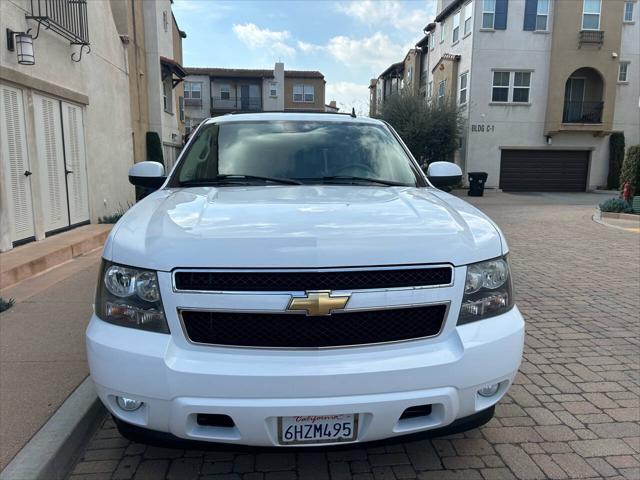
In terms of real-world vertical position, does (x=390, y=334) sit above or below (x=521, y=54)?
below

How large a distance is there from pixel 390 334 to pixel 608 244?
9538mm

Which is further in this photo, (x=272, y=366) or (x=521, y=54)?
(x=521, y=54)

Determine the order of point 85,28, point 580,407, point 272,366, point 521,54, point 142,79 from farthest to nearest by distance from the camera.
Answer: point 521,54 → point 142,79 → point 85,28 → point 580,407 → point 272,366

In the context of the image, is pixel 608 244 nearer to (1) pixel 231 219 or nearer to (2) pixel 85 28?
(1) pixel 231 219

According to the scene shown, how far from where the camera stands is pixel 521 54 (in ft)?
84.4

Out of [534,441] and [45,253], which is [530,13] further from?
[534,441]

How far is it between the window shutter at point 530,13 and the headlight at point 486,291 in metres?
27.0

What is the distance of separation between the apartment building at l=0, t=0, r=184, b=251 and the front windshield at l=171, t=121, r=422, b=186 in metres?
4.71

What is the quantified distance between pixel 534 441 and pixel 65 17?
9.35 meters

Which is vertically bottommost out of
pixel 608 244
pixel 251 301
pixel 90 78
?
pixel 608 244

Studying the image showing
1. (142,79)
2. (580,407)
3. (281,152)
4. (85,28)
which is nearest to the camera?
(580,407)

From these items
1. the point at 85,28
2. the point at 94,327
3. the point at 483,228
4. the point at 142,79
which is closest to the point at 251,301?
the point at 94,327

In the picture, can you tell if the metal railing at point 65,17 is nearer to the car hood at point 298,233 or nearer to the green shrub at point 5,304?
the green shrub at point 5,304

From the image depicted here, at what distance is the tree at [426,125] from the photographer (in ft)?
80.9
